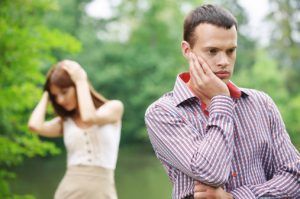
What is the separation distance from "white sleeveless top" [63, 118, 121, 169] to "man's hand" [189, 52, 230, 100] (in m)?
1.93

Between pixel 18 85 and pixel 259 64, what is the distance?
70.6ft

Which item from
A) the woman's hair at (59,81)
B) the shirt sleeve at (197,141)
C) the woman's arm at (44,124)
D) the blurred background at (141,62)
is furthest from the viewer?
the blurred background at (141,62)

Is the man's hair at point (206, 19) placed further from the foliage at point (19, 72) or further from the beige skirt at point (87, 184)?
the foliage at point (19, 72)

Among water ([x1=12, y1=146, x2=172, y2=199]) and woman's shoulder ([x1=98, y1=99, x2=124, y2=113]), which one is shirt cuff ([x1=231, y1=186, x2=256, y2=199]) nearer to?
woman's shoulder ([x1=98, y1=99, x2=124, y2=113])

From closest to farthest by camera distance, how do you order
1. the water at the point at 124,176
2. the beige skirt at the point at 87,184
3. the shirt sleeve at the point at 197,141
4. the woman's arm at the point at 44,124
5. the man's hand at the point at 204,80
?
the shirt sleeve at the point at 197,141 < the man's hand at the point at 204,80 < the beige skirt at the point at 87,184 < the woman's arm at the point at 44,124 < the water at the point at 124,176

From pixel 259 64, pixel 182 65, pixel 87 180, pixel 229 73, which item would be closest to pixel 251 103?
pixel 229 73

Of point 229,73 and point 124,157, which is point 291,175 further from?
point 124,157

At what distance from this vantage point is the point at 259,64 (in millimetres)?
26703

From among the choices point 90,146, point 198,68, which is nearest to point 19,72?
point 90,146

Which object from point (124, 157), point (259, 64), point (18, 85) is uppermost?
point (259, 64)

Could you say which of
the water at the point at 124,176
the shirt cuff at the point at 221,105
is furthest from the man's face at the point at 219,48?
the water at the point at 124,176

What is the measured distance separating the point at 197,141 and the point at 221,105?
159 mm

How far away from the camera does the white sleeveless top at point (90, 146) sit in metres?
3.96

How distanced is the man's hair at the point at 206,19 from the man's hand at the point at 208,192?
56 centimetres
